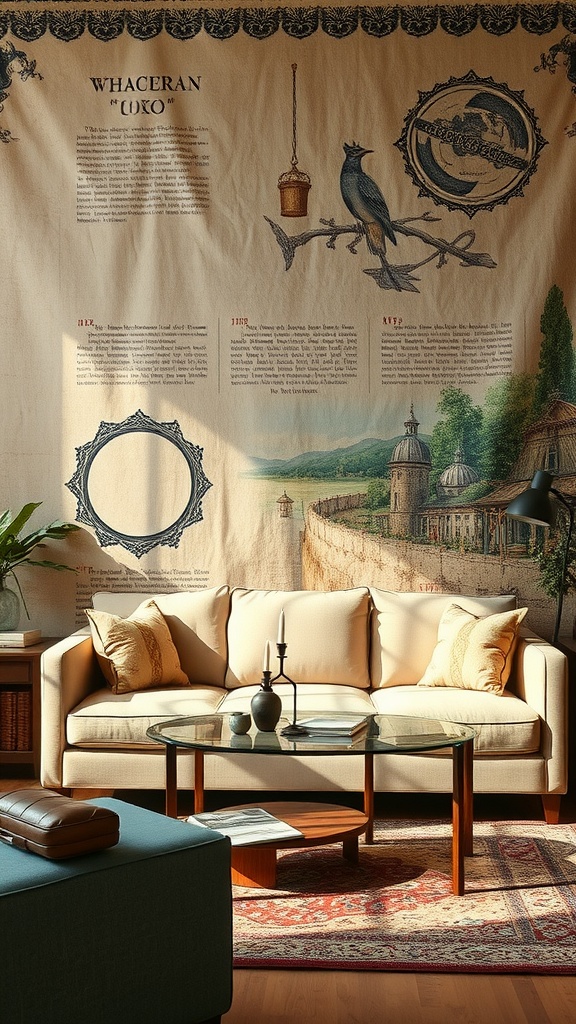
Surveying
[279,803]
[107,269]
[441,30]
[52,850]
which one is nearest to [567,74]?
[441,30]

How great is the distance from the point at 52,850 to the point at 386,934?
44.1 inches

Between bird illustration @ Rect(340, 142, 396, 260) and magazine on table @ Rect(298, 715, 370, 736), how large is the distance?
7.85ft

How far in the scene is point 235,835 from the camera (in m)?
3.07

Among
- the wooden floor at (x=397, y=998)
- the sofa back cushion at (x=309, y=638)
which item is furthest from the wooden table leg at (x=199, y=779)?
the wooden floor at (x=397, y=998)

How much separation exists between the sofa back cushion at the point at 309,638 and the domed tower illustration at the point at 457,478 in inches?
26.9

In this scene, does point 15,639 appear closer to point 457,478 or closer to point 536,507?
point 457,478

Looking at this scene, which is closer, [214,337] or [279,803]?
[279,803]

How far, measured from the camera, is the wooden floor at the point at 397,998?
7.86ft

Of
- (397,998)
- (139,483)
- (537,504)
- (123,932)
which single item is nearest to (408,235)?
(537,504)

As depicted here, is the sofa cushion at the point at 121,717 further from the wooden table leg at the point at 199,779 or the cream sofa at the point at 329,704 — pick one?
the wooden table leg at the point at 199,779

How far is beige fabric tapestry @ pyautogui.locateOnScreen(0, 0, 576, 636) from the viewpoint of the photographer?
4.95 metres

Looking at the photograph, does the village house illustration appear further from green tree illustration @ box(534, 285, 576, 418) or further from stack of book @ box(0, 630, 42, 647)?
stack of book @ box(0, 630, 42, 647)

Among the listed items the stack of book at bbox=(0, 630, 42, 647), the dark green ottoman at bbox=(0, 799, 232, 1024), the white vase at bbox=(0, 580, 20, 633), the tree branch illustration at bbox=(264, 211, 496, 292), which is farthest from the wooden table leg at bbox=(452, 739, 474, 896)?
the tree branch illustration at bbox=(264, 211, 496, 292)

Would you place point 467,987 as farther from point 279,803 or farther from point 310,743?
point 279,803
